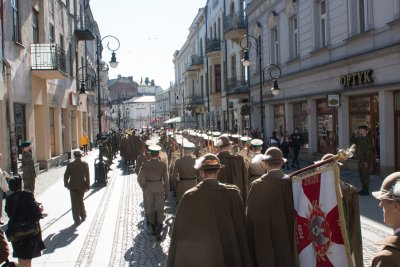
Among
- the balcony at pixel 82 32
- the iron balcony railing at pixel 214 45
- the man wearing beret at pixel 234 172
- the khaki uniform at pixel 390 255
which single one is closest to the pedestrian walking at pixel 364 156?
the man wearing beret at pixel 234 172

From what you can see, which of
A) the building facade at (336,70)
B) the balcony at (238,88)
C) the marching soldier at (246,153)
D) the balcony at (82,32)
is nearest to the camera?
the marching soldier at (246,153)

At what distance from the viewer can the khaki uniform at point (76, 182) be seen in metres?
10.3

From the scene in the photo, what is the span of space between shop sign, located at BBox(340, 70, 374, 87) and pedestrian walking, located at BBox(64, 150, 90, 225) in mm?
9592

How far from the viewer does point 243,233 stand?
4906 mm

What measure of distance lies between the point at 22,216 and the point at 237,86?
27.7 meters

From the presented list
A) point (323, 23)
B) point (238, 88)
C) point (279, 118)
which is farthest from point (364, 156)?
point (238, 88)

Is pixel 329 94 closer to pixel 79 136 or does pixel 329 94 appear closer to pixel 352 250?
pixel 352 250

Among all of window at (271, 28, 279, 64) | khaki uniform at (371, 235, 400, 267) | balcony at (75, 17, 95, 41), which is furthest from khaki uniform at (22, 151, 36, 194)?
balcony at (75, 17, 95, 41)

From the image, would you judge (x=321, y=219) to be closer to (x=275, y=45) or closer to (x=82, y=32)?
(x=275, y=45)

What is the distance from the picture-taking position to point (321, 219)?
14.7 ft

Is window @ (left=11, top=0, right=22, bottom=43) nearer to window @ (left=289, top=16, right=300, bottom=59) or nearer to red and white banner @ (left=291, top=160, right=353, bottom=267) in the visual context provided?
window @ (left=289, top=16, right=300, bottom=59)

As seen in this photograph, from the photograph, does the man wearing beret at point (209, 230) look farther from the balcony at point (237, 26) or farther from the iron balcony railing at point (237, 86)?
the iron balcony railing at point (237, 86)

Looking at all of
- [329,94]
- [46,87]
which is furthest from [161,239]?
[46,87]

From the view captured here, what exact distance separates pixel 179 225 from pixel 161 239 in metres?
4.24
